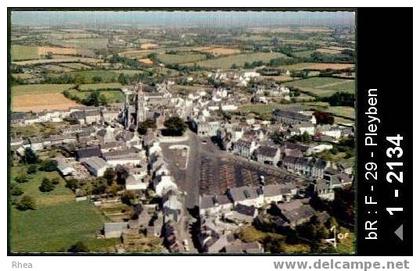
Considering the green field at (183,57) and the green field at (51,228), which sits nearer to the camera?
the green field at (51,228)

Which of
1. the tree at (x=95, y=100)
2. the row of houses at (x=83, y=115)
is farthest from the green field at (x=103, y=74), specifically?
the row of houses at (x=83, y=115)

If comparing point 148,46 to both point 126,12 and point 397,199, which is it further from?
point 397,199

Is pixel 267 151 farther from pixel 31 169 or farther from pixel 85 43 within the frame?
pixel 31 169

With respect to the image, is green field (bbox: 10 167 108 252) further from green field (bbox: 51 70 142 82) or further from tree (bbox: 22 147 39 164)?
green field (bbox: 51 70 142 82)

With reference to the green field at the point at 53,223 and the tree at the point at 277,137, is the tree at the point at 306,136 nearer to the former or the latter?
the tree at the point at 277,137

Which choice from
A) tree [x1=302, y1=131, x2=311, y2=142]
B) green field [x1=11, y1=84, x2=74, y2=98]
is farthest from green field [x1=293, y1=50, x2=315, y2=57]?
green field [x1=11, y1=84, x2=74, y2=98]
